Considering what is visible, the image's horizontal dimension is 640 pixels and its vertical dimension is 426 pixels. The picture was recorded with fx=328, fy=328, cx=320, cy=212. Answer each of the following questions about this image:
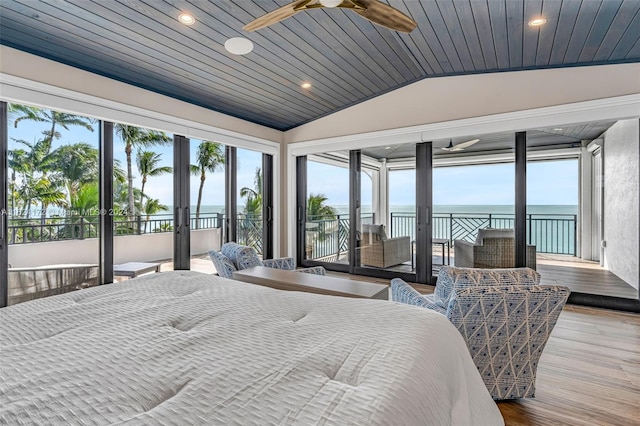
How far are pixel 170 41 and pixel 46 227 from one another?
2.21 meters

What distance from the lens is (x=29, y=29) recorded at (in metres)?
2.75

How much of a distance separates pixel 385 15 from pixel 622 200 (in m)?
3.54

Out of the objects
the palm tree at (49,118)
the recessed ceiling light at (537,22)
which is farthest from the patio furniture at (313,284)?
the recessed ceiling light at (537,22)

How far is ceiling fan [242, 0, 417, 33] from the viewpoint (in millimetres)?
2129

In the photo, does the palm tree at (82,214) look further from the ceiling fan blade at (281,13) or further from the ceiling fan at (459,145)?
the ceiling fan at (459,145)

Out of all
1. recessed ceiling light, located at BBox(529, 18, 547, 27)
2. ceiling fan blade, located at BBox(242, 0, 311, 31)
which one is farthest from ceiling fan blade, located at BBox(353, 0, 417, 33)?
recessed ceiling light, located at BBox(529, 18, 547, 27)

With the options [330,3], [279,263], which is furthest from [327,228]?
[330,3]

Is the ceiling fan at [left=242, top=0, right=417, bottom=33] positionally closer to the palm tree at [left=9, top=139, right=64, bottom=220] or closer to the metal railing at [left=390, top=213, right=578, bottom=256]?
the palm tree at [left=9, top=139, right=64, bottom=220]

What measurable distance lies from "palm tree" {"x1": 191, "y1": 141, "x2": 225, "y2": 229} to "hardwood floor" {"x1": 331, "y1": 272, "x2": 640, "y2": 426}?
4181 mm

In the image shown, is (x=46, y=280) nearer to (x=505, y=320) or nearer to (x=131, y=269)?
(x=131, y=269)

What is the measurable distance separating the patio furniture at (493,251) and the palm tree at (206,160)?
3.79m

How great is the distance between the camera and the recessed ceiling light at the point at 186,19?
281 centimetres

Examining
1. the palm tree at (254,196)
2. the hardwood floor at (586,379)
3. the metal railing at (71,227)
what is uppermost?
the palm tree at (254,196)

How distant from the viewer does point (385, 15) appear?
2287 millimetres
